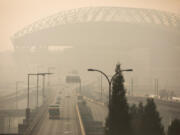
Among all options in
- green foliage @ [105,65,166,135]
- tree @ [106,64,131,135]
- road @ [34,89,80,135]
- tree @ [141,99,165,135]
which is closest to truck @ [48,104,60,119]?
road @ [34,89,80,135]

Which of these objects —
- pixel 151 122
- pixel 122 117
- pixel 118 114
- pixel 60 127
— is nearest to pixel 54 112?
pixel 60 127

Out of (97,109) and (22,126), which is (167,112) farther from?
(22,126)

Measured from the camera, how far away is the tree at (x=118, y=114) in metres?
38.7

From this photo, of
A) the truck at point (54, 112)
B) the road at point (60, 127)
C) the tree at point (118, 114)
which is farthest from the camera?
the truck at point (54, 112)

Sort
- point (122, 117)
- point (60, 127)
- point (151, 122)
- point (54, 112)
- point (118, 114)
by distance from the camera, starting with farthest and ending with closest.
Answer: point (54, 112) → point (60, 127) → point (151, 122) → point (118, 114) → point (122, 117)

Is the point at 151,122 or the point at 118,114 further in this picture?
the point at 151,122

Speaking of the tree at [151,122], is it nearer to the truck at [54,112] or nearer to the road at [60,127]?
the road at [60,127]

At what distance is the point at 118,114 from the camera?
1553 inches

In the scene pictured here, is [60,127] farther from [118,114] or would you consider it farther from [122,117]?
[122,117]

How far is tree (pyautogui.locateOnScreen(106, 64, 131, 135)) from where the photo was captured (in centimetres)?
3866

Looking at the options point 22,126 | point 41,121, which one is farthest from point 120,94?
point 41,121

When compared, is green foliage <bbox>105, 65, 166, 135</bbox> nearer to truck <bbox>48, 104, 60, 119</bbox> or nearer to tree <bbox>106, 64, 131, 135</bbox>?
tree <bbox>106, 64, 131, 135</bbox>

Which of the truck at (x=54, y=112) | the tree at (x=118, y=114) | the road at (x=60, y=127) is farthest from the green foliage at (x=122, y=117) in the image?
the truck at (x=54, y=112)

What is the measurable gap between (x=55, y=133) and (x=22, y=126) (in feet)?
22.9
